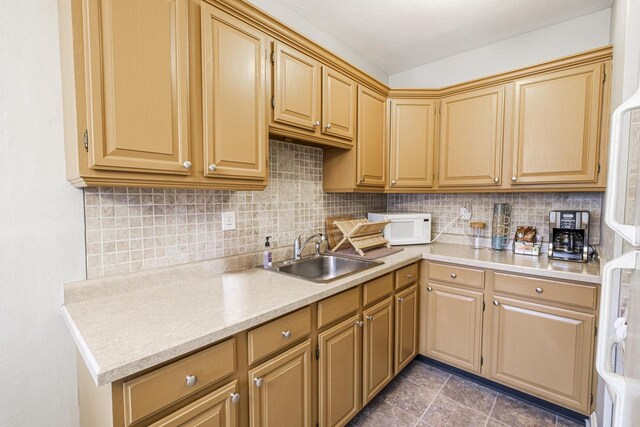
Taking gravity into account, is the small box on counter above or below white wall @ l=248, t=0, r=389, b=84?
below

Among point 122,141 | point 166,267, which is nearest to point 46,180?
point 122,141

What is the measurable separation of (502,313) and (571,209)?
0.94 m

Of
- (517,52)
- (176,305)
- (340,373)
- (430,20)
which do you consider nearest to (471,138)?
(517,52)

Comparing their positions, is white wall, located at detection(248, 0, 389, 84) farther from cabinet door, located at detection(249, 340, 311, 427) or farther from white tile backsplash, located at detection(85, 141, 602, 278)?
cabinet door, located at detection(249, 340, 311, 427)

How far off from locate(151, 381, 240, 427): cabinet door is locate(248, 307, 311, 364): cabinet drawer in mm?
130

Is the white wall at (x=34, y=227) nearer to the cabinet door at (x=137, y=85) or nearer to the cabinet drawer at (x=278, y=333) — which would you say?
the cabinet door at (x=137, y=85)

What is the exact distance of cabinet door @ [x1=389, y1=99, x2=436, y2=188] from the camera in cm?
244

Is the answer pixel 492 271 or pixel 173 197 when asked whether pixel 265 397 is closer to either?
pixel 173 197

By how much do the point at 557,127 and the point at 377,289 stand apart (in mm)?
1576

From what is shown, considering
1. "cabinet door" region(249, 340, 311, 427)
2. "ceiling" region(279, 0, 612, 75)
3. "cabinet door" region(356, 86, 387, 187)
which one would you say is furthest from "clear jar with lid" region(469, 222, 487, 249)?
"cabinet door" region(249, 340, 311, 427)

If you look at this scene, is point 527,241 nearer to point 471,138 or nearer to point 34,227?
point 471,138

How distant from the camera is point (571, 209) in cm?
212

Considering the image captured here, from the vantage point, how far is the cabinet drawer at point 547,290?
64.9 inches

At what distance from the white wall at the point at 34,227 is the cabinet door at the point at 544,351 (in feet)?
7.58
